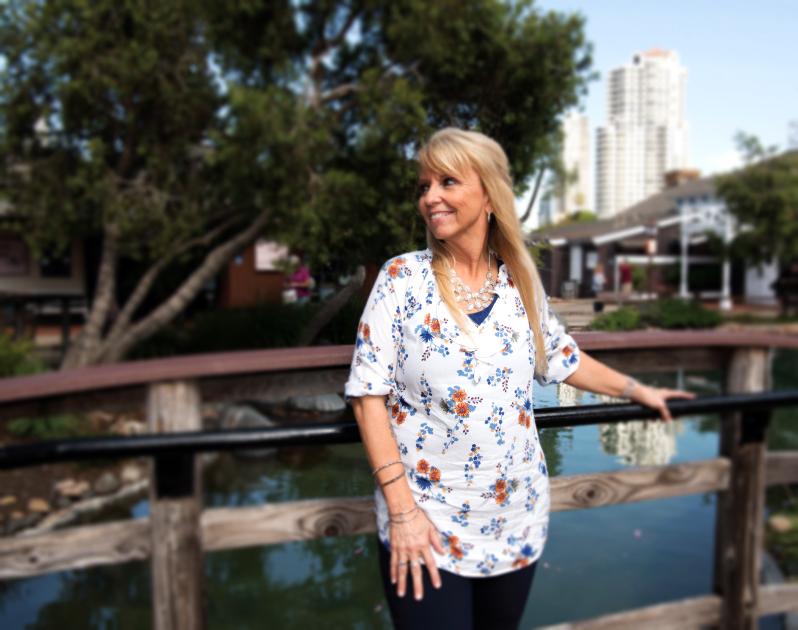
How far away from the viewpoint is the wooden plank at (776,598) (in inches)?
73.2

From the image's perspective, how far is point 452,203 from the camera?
53.3 inches

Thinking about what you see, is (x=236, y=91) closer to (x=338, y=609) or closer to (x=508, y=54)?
(x=508, y=54)

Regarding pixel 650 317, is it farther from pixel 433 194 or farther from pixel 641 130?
pixel 641 130

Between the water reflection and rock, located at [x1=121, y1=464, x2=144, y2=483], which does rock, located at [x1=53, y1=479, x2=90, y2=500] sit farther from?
the water reflection

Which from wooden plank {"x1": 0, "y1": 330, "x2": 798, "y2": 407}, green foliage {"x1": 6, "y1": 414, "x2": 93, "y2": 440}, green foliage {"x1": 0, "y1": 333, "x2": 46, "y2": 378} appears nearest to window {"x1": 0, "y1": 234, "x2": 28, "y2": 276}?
green foliage {"x1": 0, "y1": 333, "x2": 46, "y2": 378}

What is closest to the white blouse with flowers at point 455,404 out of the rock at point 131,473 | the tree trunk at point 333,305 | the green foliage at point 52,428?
the tree trunk at point 333,305

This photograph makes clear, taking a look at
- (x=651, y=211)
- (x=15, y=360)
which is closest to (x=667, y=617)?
(x=15, y=360)

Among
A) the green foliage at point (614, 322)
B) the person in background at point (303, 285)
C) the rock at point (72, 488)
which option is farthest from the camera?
the rock at point (72, 488)

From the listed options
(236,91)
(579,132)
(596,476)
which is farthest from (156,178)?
(579,132)

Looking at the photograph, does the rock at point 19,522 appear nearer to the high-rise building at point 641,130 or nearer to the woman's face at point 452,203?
the woman's face at point 452,203

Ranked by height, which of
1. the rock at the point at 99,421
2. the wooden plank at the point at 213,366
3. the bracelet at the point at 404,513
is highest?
the wooden plank at the point at 213,366

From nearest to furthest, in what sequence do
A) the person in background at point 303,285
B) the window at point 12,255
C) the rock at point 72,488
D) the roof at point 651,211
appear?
the person in background at point 303,285 < the rock at point 72,488 < the window at point 12,255 < the roof at point 651,211

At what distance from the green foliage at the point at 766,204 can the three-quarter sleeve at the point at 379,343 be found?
67.4 feet

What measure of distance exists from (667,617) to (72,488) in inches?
210
